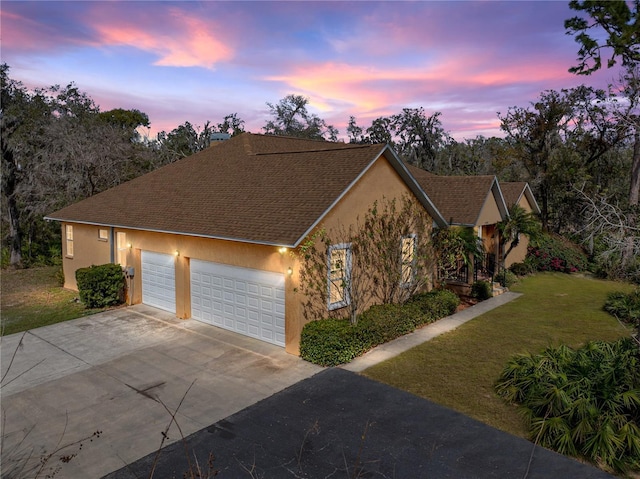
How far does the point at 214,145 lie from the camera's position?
2153 cm

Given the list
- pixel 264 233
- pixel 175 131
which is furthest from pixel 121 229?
pixel 175 131

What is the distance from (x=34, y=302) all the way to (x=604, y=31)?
21805mm

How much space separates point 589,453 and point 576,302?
12.0 m

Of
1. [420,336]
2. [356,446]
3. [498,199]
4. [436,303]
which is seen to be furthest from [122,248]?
[498,199]

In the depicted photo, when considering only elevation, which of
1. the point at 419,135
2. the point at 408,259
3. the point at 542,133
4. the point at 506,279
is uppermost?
the point at 419,135

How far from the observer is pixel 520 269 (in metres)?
23.0

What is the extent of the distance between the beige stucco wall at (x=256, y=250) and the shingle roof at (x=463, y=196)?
452 cm

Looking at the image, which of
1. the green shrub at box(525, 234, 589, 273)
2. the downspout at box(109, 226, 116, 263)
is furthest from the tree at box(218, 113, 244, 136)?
the green shrub at box(525, 234, 589, 273)

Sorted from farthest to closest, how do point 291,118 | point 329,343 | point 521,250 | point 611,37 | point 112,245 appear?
point 291,118 → point 521,250 → point 112,245 → point 611,37 → point 329,343

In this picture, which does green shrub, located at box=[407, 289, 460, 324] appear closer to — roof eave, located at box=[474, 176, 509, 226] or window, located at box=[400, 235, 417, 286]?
window, located at box=[400, 235, 417, 286]

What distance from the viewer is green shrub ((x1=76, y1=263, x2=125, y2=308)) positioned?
15.6 metres

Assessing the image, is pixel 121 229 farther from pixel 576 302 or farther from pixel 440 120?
pixel 440 120

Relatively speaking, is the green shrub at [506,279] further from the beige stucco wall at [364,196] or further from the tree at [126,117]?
the tree at [126,117]

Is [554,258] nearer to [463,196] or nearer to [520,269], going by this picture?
[520,269]
